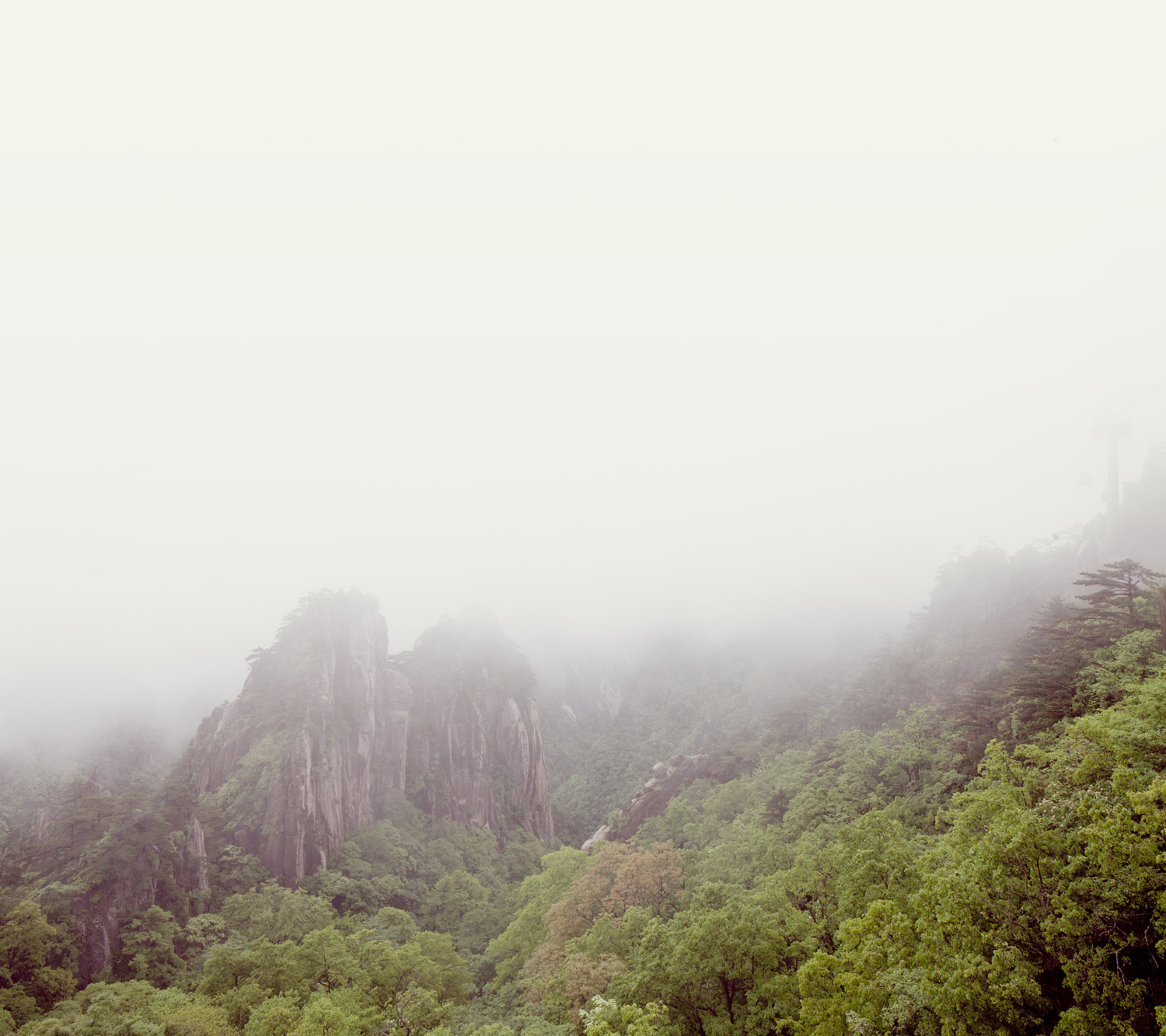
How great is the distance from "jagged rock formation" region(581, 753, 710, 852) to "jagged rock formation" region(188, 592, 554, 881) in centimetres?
3655

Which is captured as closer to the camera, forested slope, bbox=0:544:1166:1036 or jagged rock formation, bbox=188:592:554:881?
forested slope, bbox=0:544:1166:1036

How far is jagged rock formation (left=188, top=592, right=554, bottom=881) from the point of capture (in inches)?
2958

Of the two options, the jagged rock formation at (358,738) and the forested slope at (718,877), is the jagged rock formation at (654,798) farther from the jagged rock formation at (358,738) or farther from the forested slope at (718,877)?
the jagged rock formation at (358,738)

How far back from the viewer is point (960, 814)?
77.2 ft

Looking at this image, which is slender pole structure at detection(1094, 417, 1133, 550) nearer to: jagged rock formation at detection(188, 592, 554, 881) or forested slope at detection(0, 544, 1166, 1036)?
forested slope at detection(0, 544, 1166, 1036)

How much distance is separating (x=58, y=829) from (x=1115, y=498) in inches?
5695

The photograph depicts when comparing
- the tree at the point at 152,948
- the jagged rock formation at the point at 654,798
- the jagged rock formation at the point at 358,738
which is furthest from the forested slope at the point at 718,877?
the jagged rock formation at the point at 654,798

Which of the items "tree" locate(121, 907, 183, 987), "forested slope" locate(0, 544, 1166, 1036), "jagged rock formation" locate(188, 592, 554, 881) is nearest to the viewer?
"forested slope" locate(0, 544, 1166, 1036)

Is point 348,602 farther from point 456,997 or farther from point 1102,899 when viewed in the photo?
point 1102,899

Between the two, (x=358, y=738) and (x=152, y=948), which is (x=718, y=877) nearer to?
(x=152, y=948)

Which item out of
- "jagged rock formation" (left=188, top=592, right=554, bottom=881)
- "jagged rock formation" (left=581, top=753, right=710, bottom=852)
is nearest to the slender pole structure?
"jagged rock formation" (left=581, top=753, right=710, bottom=852)

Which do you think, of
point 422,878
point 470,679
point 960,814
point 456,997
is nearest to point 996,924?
point 960,814

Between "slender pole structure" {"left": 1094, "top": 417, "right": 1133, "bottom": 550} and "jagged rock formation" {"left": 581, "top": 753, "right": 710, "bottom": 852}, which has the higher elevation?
"slender pole structure" {"left": 1094, "top": 417, "right": 1133, "bottom": 550}

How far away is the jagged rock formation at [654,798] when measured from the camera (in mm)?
81625
